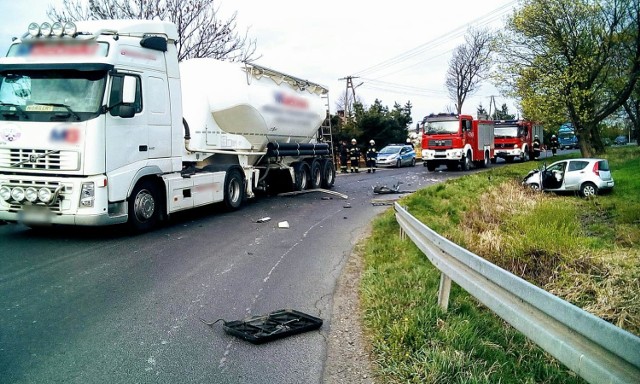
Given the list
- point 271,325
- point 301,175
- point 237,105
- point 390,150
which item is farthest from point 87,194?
point 390,150

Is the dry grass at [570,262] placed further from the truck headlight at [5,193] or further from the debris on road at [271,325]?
the truck headlight at [5,193]

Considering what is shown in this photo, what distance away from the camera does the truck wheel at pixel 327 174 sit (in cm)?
1992

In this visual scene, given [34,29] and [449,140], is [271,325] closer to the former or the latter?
[34,29]

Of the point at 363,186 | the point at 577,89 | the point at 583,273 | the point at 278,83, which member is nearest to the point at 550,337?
the point at 583,273

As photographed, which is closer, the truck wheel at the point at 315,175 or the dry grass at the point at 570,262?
the dry grass at the point at 570,262

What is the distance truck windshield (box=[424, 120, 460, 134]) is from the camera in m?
29.3

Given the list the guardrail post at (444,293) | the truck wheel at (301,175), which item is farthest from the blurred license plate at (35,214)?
the truck wheel at (301,175)

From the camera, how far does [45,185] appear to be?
29.0 ft

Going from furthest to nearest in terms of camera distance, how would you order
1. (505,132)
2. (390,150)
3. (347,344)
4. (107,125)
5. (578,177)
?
(505,132), (390,150), (578,177), (107,125), (347,344)

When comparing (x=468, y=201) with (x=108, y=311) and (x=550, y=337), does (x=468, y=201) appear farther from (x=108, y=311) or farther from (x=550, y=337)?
(x=550, y=337)

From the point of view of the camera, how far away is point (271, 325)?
199 inches

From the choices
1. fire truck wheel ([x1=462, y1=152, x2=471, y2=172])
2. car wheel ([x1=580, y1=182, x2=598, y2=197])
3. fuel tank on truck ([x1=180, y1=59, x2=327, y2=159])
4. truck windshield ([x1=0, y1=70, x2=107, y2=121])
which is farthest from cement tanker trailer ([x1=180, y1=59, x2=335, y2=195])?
fire truck wheel ([x1=462, y1=152, x2=471, y2=172])

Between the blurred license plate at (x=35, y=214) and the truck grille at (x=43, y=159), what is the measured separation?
663 millimetres

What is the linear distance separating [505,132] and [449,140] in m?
9.54
